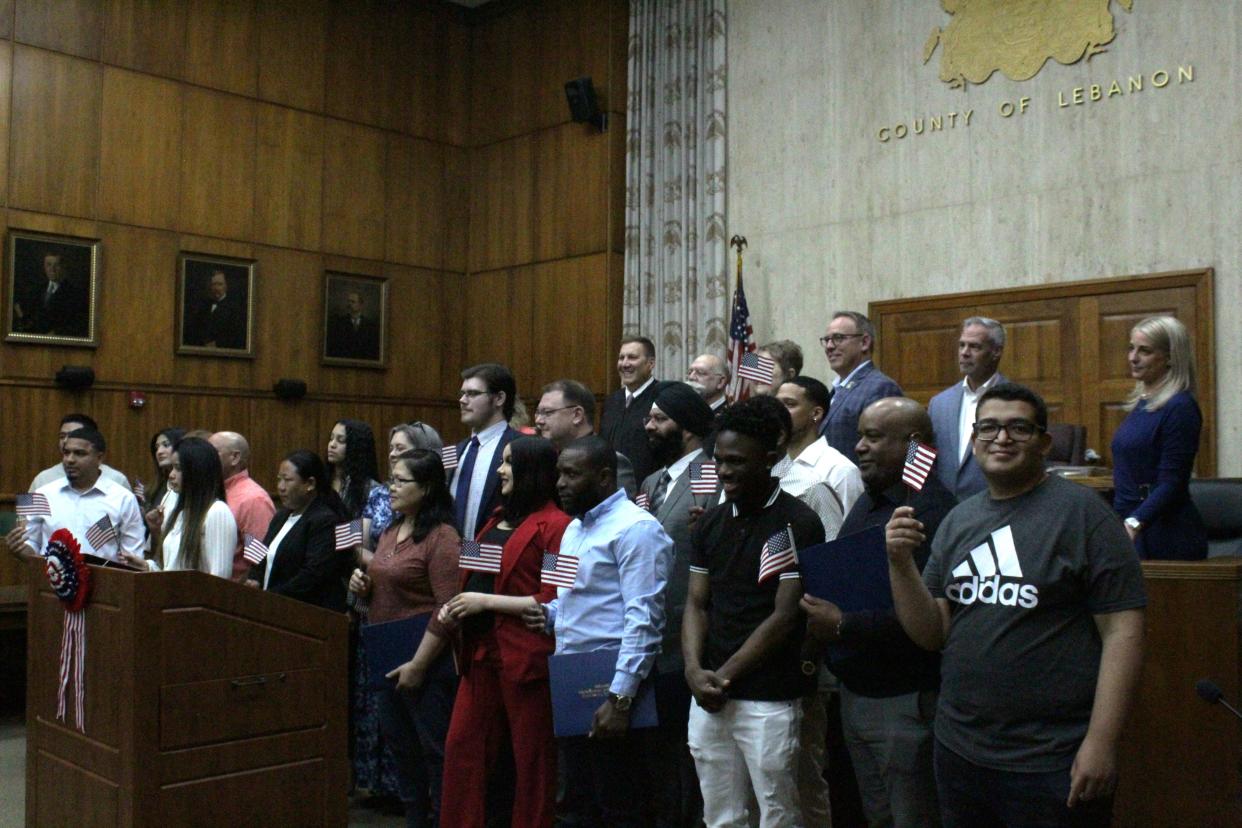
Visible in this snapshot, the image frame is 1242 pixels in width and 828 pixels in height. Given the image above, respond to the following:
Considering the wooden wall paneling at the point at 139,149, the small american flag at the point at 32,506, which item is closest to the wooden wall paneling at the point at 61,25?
the wooden wall paneling at the point at 139,149

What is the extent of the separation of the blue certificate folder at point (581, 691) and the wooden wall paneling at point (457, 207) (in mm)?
7674

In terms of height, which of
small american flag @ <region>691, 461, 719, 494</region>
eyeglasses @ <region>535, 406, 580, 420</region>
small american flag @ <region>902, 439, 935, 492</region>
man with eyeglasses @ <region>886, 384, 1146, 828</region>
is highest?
eyeglasses @ <region>535, 406, 580, 420</region>

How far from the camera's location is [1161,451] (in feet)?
13.1

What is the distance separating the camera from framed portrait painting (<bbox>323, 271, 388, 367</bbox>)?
9914mm

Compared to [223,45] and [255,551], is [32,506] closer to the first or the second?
[255,551]

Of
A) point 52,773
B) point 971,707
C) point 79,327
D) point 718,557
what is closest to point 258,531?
point 52,773

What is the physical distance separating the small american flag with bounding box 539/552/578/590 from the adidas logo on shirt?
4.17 ft

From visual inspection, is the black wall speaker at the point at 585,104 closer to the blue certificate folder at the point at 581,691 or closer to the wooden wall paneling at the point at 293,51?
the wooden wall paneling at the point at 293,51

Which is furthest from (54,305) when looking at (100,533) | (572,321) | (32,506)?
(100,533)

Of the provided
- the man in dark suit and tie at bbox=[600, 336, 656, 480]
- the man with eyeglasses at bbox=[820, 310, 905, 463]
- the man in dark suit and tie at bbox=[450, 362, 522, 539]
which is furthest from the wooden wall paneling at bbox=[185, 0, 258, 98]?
the man with eyeglasses at bbox=[820, 310, 905, 463]

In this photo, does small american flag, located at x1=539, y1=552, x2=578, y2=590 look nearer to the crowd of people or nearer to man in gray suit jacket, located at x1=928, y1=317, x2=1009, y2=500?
the crowd of people

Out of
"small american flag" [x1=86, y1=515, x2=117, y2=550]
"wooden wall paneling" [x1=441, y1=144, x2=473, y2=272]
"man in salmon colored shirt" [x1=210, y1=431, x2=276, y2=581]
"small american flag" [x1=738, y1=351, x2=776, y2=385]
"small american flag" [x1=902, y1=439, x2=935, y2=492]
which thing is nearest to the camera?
"small american flag" [x1=902, y1=439, x2=935, y2=492]

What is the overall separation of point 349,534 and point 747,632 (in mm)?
1683

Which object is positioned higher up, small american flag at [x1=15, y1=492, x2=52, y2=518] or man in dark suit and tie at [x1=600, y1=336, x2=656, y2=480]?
man in dark suit and tie at [x1=600, y1=336, x2=656, y2=480]
